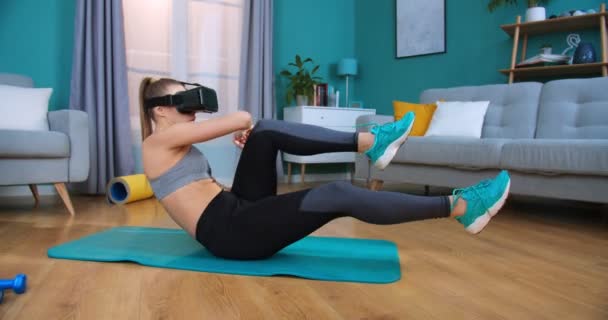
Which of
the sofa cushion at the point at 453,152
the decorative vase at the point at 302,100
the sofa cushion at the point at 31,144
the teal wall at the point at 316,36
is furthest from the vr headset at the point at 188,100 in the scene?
the teal wall at the point at 316,36

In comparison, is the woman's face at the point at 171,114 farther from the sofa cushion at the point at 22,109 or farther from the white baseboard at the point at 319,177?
the white baseboard at the point at 319,177

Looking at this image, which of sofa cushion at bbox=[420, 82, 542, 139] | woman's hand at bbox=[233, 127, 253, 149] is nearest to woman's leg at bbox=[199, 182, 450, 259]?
woman's hand at bbox=[233, 127, 253, 149]

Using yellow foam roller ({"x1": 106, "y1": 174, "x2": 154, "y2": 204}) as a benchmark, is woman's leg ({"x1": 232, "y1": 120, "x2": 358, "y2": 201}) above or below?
above

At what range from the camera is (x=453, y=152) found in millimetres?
2521

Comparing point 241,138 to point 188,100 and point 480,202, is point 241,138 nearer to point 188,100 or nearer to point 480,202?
point 188,100

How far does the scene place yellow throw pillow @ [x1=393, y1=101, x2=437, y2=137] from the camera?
3.22 meters

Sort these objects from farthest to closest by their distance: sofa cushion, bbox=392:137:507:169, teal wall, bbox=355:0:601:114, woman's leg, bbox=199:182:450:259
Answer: teal wall, bbox=355:0:601:114
sofa cushion, bbox=392:137:507:169
woman's leg, bbox=199:182:450:259

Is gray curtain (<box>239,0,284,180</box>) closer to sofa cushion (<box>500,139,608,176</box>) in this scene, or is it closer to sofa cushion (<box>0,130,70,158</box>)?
sofa cushion (<box>0,130,70,158</box>)

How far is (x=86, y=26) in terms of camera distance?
3.24 meters

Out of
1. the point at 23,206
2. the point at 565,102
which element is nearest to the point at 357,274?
the point at 565,102

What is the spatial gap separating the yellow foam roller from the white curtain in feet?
2.10

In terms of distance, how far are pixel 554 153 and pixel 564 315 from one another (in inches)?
52.0

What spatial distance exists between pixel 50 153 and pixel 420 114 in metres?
2.46

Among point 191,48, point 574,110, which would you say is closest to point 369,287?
point 574,110
